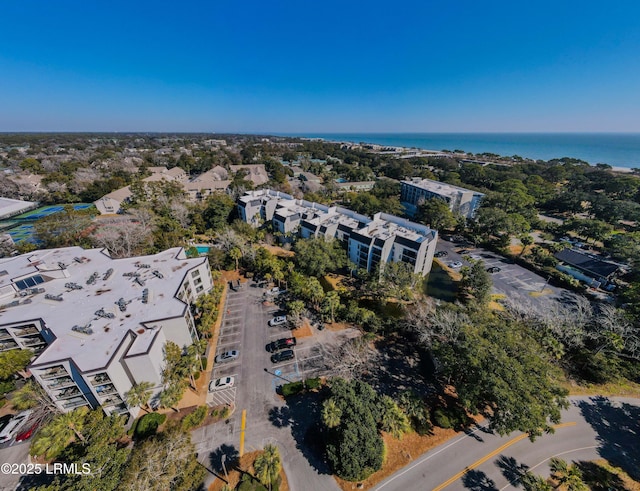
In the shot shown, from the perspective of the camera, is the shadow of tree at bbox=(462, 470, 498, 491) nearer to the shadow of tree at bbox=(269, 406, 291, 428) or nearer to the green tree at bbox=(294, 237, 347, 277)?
the shadow of tree at bbox=(269, 406, 291, 428)

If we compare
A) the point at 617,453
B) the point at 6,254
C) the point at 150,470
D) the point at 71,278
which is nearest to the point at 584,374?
the point at 617,453

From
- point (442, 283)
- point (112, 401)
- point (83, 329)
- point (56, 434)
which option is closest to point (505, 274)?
point (442, 283)

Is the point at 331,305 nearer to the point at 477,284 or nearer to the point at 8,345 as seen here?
the point at 477,284

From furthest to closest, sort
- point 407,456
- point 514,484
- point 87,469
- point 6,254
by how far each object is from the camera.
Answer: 1. point 6,254
2. point 407,456
3. point 514,484
4. point 87,469

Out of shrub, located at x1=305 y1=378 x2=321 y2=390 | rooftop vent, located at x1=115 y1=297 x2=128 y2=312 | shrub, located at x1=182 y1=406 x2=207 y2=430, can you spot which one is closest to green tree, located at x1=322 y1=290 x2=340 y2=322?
shrub, located at x1=305 y1=378 x2=321 y2=390

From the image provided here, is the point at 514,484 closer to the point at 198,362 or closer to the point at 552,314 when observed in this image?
the point at 552,314

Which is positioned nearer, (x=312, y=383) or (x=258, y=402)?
(x=258, y=402)
